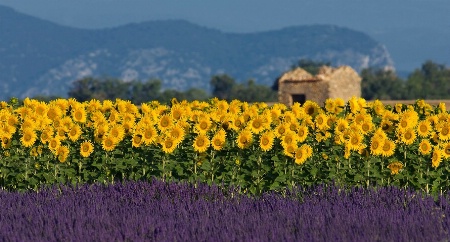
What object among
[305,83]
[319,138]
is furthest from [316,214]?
[305,83]

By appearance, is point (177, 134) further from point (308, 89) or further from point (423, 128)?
point (308, 89)

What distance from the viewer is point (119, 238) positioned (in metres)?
4.75

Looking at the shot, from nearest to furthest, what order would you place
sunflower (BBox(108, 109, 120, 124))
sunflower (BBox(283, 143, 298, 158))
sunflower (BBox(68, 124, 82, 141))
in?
sunflower (BBox(283, 143, 298, 158))
sunflower (BBox(68, 124, 82, 141))
sunflower (BBox(108, 109, 120, 124))

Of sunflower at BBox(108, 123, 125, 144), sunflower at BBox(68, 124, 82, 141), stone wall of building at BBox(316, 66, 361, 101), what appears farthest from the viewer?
stone wall of building at BBox(316, 66, 361, 101)

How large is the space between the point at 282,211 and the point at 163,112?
5562 millimetres

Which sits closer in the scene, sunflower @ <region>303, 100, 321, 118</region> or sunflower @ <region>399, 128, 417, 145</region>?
sunflower @ <region>399, 128, 417, 145</region>

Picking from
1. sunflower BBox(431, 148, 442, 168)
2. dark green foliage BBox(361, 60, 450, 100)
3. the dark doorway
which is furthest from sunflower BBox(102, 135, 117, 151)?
dark green foliage BBox(361, 60, 450, 100)

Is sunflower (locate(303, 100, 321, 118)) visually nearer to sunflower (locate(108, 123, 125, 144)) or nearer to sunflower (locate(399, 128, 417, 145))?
sunflower (locate(399, 128, 417, 145))

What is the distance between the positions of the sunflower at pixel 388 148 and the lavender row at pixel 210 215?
9.90 ft

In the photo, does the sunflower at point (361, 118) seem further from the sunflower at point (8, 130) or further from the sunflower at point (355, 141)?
the sunflower at point (8, 130)

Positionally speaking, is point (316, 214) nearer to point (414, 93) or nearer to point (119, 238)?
point (119, 238)

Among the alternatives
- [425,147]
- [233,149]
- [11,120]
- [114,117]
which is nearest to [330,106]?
[425,147]

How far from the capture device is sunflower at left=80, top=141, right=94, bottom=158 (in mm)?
10190

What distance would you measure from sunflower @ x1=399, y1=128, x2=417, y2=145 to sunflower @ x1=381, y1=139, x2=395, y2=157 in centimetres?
18
